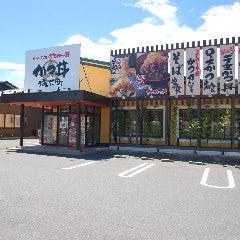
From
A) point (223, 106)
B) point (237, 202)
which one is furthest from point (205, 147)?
point (237, 202)

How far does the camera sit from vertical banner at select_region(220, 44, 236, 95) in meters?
18.1

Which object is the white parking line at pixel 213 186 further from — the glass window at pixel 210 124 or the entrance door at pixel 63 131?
the entrance door at pixel 63 131

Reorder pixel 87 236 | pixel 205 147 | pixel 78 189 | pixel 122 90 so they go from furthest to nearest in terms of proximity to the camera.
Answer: pixel 122 90
pixel 205 147
pixel 78 189
pixel 87 236

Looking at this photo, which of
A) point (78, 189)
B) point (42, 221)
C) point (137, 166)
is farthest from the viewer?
point (137, 166)

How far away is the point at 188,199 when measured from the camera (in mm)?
7617

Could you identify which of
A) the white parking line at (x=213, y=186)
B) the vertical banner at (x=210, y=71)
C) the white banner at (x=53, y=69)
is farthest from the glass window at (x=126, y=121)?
the white parking line at (x=213, y=186)

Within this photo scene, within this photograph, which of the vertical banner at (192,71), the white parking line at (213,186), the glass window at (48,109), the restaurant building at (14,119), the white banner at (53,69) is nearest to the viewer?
the white parking line at (213,186)

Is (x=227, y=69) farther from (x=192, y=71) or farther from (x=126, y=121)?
(x=126, y=121)

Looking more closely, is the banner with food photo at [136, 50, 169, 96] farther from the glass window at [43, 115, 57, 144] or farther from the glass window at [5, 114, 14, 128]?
the glass window at [5, 114, 14, 128]

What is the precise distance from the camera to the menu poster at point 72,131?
20.3 m

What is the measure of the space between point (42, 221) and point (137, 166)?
829 cm

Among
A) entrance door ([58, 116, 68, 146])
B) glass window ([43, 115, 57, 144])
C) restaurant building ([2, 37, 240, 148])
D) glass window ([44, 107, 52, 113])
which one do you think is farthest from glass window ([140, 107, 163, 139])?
glass window ([44, 107, 52, 113])

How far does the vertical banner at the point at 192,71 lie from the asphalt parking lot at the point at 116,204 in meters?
8.11

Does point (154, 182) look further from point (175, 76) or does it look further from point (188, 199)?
point (175, 76)
